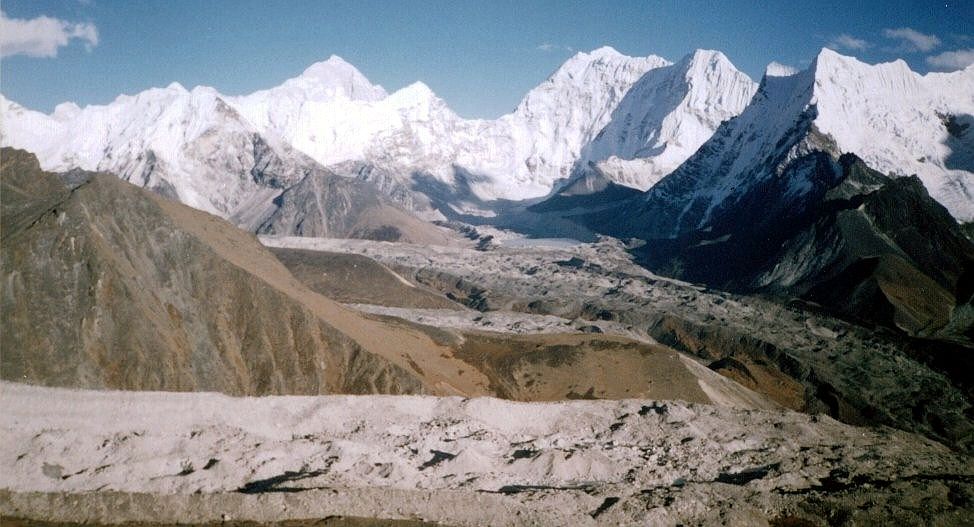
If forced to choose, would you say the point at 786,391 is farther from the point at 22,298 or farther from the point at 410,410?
the point at 22,298

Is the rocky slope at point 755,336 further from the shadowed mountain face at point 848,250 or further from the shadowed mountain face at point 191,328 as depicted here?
the shadowed mountain face at point 191,328

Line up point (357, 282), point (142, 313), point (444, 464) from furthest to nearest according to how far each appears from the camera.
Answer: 1. point (357, 282)
2. point (142, 313)
3. point (444, 464)

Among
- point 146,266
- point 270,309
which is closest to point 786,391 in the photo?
point 270,309

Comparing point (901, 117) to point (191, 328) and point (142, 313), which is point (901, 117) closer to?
point (191, 328)

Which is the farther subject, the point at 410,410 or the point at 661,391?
the point at 661,391

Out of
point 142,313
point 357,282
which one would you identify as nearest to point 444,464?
point 142,313

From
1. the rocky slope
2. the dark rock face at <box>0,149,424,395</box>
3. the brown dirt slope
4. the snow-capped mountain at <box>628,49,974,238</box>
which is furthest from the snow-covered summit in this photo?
the dark rock face at <box>0,149,424,395</box>
